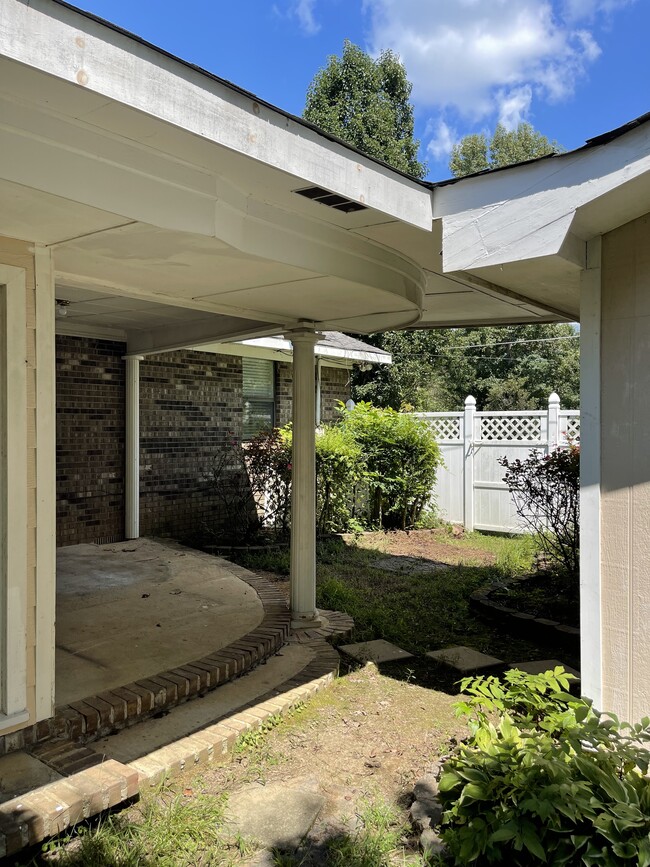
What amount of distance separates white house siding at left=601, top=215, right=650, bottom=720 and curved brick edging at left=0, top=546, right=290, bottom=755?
2385 mm

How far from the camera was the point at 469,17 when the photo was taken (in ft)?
119

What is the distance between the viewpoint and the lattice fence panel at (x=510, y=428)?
1085 cm

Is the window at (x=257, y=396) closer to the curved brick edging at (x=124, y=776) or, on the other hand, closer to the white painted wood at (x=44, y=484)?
the curved brick edging at (x=124, y=776)

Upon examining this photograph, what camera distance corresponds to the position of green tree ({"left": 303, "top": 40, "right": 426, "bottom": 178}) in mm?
22328

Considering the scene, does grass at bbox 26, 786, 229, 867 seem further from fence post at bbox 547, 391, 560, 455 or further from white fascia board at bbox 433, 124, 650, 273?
fence post at bbox 547, 391, 560, 455

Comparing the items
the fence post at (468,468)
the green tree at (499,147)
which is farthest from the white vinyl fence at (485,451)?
the green tree at (499,147)

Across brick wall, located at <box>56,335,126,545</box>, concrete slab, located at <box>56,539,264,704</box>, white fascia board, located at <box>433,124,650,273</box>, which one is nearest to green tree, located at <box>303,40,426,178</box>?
brick wall, located at <box>56,335,126,545</box>

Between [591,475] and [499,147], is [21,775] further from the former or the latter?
[499,147]

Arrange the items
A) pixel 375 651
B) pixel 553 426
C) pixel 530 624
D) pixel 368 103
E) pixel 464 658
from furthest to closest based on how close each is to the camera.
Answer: pixel 368 103, pixel 553 426, pixel 530 624, pixel 375 651, pixel 464 658

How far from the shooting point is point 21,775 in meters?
2.92

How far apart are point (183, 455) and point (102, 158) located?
7052 mm

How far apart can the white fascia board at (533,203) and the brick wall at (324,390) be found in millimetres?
7788

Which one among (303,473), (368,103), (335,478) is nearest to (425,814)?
(303,473)

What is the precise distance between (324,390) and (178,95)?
1007 centimetres
